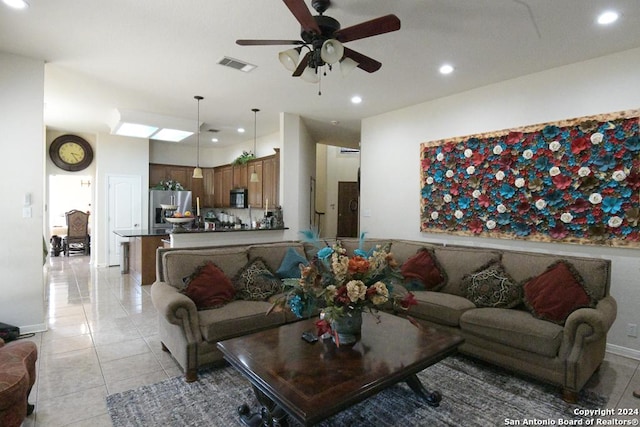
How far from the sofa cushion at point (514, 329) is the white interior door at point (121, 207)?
7.02 m

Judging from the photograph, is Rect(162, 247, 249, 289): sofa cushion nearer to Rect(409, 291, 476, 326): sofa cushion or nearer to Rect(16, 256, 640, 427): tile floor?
Rect(16, 256, 640, 427): tile floor

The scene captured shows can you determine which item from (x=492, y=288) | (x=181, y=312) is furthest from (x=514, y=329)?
(x=181, y=312)

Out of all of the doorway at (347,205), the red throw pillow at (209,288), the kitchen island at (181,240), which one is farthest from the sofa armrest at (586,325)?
the doorway at (347,205)

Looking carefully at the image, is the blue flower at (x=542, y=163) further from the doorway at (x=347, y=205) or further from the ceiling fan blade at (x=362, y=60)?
the doorway at (x=347, y=205)

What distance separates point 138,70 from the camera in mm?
3812

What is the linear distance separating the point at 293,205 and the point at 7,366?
406 cm

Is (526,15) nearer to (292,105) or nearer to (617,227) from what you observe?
(617,227)

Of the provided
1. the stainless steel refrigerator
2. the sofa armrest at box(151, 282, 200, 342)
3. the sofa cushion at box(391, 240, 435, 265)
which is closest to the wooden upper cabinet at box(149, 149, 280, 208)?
the stainless steel refrigerator

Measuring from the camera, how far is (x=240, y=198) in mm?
7570

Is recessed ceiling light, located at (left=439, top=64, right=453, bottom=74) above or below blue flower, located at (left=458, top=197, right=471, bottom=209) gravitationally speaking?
above

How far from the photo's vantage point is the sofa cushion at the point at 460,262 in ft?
11.7

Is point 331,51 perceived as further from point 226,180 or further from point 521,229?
point 226,180

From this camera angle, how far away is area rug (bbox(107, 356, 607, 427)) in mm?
2174

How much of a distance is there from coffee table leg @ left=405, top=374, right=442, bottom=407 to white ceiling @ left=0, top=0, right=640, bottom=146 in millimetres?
2751
